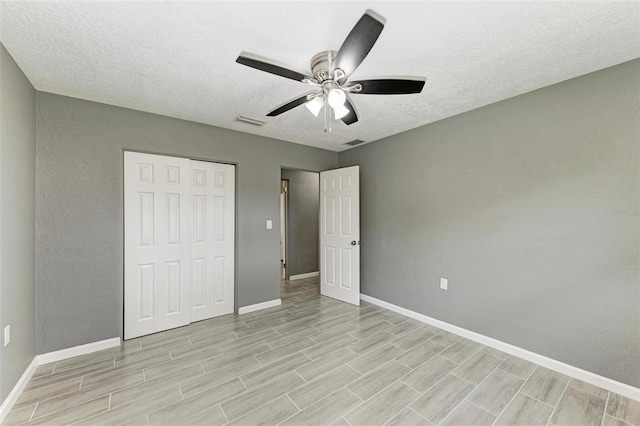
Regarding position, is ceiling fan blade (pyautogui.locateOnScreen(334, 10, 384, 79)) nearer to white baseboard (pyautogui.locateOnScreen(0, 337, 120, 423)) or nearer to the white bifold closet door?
the white bifold closet door

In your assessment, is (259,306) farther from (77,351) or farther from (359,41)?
(359,41)

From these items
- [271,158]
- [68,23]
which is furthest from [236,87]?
[271,158]

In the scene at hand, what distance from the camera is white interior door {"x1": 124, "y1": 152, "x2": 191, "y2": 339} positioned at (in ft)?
9.55

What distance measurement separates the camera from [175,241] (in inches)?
126

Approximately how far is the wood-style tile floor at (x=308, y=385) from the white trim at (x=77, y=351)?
0.21 feet

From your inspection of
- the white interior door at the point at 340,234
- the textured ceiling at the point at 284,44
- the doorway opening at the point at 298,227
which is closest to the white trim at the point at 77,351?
the textured ceiling at the point at 284,44

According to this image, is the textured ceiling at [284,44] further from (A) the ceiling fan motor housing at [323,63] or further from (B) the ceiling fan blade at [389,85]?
(B) the ceiling fan blade at [389,85]

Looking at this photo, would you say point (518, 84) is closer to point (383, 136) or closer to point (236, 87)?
point (383, 136)

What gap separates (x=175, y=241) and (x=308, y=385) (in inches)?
88.2

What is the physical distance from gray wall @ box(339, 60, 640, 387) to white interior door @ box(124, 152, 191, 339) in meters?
2.90

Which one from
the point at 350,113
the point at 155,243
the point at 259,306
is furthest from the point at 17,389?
the point at 350,113

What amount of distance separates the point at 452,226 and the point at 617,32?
199 cm

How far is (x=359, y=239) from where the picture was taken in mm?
4094

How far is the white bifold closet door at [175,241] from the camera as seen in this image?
293 centimetres
